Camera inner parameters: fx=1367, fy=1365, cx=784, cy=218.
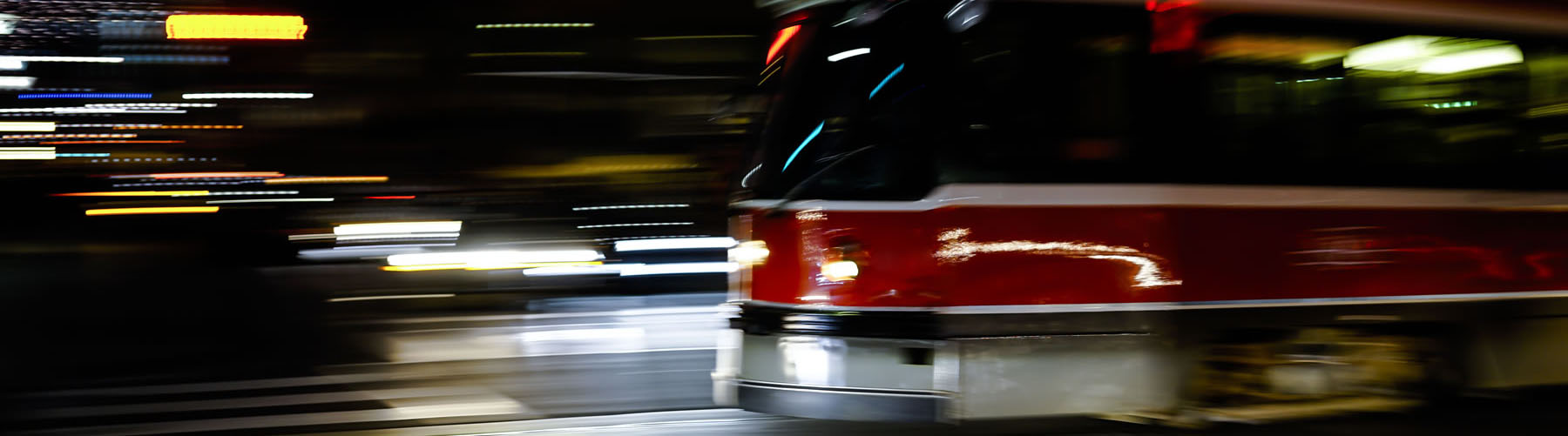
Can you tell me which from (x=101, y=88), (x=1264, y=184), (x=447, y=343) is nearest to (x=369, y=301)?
(x=447, y=343)

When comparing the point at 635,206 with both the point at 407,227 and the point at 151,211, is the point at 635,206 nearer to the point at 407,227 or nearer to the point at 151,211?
the point at 407,227

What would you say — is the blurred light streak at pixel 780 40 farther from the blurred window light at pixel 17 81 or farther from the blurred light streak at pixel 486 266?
the blurred window light at pixel 17 81

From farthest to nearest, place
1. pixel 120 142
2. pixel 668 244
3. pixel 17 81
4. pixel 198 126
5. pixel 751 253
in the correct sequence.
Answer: pixel 120 142 < pixel 198 126 < pixel 17 81 < pixel 668 244 < pixel 751 253

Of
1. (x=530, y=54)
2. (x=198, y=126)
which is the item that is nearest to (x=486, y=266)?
(x=530, y=54)

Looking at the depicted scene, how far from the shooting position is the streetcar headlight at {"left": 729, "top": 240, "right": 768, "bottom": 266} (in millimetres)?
6221

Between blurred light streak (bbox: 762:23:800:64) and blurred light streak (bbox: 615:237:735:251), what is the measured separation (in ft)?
33.6

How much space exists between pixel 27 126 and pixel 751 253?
1858 cm

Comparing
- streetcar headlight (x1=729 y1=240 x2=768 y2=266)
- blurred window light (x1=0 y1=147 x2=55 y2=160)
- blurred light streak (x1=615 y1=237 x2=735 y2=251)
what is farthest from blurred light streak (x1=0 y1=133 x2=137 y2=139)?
streetcar headlight (x1=729 y1=240 x2=768 y2=266)

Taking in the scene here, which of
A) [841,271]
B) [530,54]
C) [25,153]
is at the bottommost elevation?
[841,271]

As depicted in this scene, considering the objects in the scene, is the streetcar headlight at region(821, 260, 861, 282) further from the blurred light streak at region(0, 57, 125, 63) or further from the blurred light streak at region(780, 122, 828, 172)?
the blurred light streak at region(0, 57, 125, 63)

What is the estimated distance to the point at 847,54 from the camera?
6031mm

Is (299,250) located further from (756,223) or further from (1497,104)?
(1497,104)

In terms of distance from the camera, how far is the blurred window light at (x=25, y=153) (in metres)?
22.5

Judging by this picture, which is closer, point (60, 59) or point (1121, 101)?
point (1121, 101)
